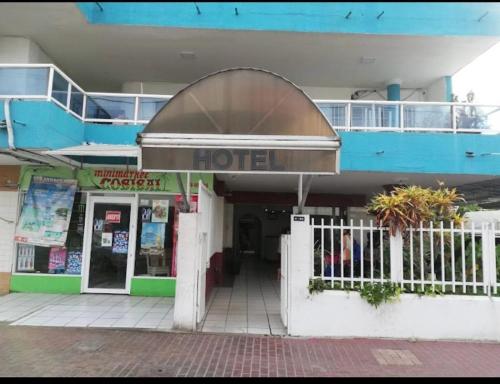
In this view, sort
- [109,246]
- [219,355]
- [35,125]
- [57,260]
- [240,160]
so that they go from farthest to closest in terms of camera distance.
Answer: [109,246]
[57,260]
[35,125]
[240,160]
[219,355]

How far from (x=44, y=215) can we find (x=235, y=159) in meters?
5.90

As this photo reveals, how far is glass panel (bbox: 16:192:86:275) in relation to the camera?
9.74 metres

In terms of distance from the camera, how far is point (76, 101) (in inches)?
368

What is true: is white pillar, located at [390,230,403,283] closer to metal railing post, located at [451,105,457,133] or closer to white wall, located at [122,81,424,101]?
metal railing post, located at [451,105,457,133]

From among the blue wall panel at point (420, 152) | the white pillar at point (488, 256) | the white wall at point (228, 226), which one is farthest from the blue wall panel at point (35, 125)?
the white pillar at point (488, 256)

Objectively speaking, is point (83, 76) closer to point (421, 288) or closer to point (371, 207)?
point (371, 207)

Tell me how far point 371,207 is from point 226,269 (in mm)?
7803

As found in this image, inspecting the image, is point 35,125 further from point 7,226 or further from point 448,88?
point 448,88

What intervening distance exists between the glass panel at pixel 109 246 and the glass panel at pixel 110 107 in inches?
85.2

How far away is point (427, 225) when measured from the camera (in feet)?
23.0

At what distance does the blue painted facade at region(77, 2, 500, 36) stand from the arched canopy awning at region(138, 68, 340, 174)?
4789 millimetres

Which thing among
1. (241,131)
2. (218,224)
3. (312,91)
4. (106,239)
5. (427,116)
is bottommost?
(106,239)

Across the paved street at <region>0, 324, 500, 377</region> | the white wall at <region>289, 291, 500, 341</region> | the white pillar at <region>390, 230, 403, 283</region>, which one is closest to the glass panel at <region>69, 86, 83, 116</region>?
the paved street at <region>0, 324, 500, 377</region>

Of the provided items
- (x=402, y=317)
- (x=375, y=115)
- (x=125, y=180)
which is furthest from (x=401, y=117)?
(x=125, y=180)
